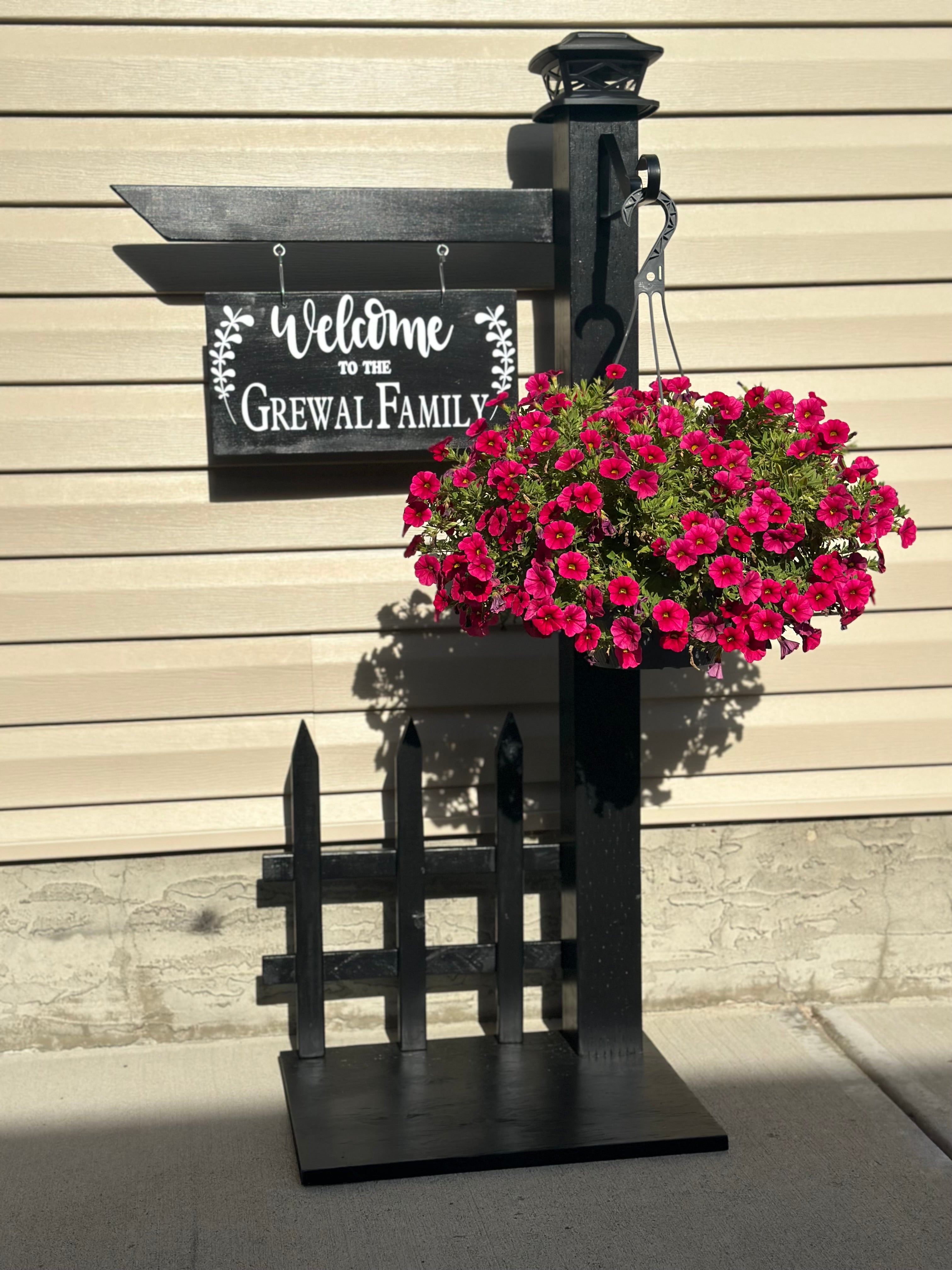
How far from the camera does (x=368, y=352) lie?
336 cm

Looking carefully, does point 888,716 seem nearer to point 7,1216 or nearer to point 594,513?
point 594,513

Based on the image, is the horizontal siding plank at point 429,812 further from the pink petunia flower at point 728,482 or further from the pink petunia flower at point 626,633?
the pink petunia flower at point 728,482

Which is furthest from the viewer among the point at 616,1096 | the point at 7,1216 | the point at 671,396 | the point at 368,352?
the point at 368,352

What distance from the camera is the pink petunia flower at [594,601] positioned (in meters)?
2.72

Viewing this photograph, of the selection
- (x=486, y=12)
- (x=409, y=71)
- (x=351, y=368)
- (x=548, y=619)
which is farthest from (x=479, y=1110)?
(x=486, y=12)

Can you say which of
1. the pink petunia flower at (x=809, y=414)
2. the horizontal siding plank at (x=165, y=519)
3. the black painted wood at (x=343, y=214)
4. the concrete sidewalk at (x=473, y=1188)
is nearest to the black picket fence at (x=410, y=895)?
the concrete sidewalk at (x=473, y=1188)

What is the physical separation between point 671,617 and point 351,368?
117 cm

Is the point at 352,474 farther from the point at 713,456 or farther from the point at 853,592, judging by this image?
the point at 853,592

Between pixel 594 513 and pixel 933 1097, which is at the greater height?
pixel 594 513

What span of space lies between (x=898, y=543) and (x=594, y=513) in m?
1.29

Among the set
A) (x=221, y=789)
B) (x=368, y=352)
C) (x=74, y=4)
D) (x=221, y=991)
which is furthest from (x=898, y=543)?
(x=74, y=4)

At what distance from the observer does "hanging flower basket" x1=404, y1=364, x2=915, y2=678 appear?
8.85 feet

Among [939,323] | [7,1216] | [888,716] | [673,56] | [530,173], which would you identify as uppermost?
[673,56]

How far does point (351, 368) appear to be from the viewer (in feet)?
11.0
